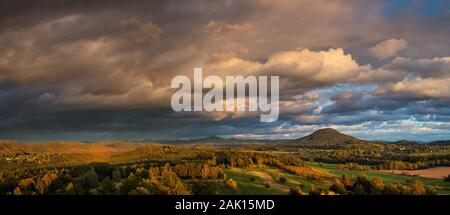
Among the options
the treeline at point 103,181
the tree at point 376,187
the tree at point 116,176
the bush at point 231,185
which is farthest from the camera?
the tree at point 116,176

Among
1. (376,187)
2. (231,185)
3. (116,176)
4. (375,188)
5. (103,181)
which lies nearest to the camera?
(375,188)

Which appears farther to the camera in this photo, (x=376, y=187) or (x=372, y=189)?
(x=376, y=187)

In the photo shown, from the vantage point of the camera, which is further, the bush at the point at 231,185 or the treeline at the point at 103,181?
the bush at the point at 231,185

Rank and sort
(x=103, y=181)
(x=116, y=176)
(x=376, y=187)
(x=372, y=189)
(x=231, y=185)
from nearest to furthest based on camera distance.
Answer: (x=372, y=189), (x=376, y=187), (x=103, y=181), (x=231, y=185), (x=116, y=176)

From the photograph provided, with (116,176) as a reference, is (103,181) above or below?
above

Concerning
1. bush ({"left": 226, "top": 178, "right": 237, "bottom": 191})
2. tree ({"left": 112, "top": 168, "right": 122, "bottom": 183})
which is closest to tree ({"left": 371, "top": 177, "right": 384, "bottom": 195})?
bush ({"left": 226, "top": 178, "right": 237, "bottom": 191})

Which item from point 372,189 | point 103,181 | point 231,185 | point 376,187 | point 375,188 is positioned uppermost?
point 376,187

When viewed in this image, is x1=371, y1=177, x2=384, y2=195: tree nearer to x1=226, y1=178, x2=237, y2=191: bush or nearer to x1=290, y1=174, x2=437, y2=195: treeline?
x1=290, y1=174, x2=437, y2=195: treeline

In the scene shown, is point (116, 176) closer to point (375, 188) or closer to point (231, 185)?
point (231, 185)

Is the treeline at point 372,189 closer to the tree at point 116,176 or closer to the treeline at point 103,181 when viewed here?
the treeline at point 103,181

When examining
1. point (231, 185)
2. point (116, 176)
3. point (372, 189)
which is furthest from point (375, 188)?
point (116, 176)

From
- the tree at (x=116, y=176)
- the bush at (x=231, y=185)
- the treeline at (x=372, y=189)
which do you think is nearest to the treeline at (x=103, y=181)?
the tree at (x=116, y=176)

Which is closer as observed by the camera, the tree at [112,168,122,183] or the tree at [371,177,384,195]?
the tree at [371,177,384,195]
